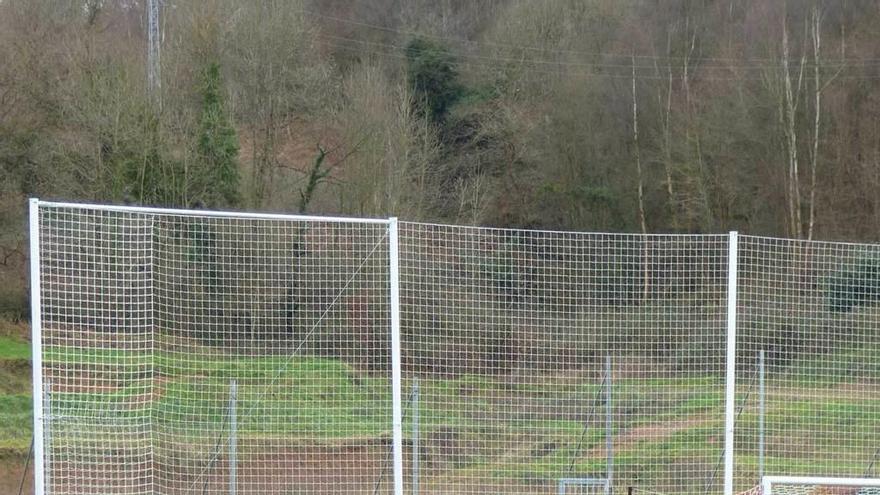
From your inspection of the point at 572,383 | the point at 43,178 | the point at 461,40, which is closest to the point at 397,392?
the point at 572,383

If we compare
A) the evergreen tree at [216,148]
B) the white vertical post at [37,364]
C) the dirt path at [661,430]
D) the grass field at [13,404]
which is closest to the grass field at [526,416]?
the dirt path at [661,430]

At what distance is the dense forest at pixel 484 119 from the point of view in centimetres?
2014

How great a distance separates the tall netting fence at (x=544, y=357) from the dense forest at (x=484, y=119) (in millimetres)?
11455

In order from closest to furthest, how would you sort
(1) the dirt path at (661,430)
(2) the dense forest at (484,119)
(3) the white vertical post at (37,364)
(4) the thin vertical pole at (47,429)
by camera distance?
1. (3) the white vertical post at (37,364)
2. (4) the thin vertical pole at (47,429)
3. (1) the dirt path at (661,430)
4. (2) the dense forest at (484,119)

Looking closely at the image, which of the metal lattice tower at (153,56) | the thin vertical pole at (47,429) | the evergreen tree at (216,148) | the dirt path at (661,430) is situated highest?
the metal lattice tower at (153,56)

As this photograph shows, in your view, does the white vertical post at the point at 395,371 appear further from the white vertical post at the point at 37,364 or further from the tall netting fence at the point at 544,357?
the white vertical post at the point at 37,364

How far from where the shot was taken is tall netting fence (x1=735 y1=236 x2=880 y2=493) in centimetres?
771

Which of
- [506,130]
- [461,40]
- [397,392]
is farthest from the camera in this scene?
[461,40]

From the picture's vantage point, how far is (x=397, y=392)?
18.8 ft

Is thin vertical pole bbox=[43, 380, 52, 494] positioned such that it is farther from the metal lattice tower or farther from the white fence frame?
the metal lattice tower

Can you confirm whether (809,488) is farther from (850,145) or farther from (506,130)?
(506,130)

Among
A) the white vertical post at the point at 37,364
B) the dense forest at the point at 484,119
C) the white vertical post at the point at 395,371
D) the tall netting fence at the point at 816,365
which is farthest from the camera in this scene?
the dense forest at the point at 484,119

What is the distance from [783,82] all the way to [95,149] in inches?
555

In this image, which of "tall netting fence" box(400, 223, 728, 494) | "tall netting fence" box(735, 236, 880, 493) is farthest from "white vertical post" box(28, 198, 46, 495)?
"tall netting fence" box(735, 236, 880, 493)
